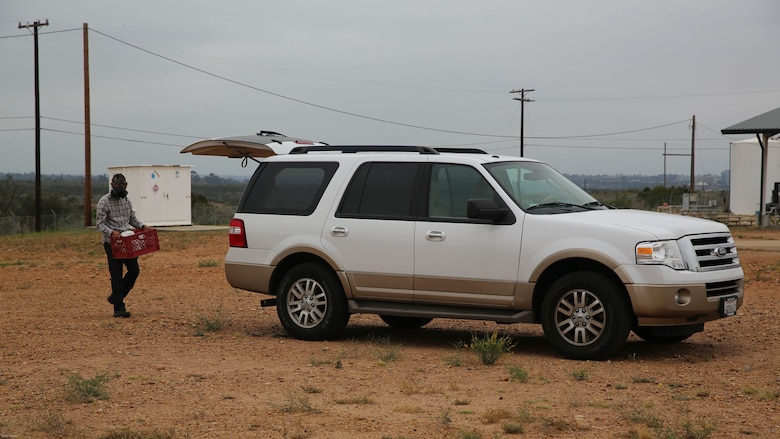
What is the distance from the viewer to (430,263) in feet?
33.2

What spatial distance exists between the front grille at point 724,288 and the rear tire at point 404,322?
3.78m

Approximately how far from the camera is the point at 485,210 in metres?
9.59

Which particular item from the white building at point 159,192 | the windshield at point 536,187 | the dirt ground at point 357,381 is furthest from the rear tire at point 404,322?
the white building at point 159,192

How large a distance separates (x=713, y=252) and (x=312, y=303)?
4095 mm

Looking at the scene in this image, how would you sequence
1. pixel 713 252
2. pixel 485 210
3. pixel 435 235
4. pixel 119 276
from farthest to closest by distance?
pixel 119 276 → pixel 435 235 → pixel 485 210 → pixel 713 252

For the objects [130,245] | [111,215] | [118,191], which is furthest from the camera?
[111,215]

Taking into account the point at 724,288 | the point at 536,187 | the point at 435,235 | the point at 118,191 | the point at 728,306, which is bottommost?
the point at 728,306

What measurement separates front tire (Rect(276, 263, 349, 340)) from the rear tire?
47.1 inches

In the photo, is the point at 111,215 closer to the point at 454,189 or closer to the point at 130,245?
the point at 130,245

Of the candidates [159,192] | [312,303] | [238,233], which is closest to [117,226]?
[238,233]

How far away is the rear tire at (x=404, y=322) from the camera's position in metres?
11.9

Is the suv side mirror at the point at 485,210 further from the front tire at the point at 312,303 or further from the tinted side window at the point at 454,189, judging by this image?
the front tire at the point at 312,303

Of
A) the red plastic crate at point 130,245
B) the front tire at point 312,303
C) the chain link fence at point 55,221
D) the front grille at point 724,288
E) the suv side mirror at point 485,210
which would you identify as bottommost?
the chain link fence at point 55,221

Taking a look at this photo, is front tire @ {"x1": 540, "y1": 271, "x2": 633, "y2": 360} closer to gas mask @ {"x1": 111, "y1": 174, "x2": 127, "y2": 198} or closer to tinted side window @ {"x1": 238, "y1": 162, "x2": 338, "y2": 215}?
tinted side window @ {"x1": 238, "y1": 162, "x2": 338, "y2": 215}
